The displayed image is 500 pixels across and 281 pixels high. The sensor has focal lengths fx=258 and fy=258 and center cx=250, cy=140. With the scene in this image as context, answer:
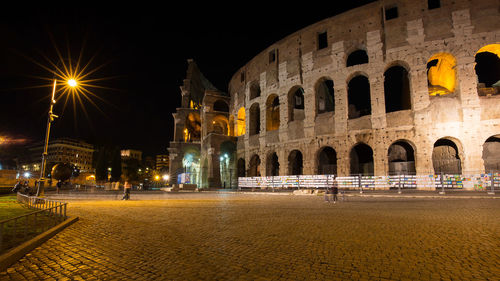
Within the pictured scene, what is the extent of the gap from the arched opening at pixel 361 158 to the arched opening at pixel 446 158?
5432 mm

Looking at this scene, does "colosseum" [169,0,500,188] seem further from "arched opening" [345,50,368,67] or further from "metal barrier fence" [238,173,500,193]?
"arched opening" [345,50,368,67]

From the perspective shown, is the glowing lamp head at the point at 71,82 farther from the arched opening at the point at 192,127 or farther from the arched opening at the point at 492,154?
the arched opening at the point at 192,127

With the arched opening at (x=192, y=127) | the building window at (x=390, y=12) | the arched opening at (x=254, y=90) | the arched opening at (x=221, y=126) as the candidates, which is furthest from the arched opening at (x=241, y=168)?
the building window at (x=390, y=12)

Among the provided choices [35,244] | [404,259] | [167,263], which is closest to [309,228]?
[404,259]

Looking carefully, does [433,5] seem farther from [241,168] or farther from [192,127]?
[192,127]

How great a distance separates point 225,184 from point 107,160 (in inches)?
1509

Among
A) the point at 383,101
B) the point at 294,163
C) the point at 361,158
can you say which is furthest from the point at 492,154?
the point at 294,163

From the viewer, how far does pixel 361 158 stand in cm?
2689

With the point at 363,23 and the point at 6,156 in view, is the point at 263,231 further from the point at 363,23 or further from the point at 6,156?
the point at 6,156

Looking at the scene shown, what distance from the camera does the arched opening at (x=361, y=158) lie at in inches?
1024

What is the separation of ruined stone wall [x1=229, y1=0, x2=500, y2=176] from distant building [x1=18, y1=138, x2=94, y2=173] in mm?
88130

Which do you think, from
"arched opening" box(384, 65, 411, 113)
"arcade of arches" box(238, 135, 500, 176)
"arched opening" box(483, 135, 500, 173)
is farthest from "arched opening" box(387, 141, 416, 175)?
"arched opening" box(384, 65, 411, 113)

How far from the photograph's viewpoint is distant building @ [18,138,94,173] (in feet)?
305

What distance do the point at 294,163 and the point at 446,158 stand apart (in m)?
13.7
